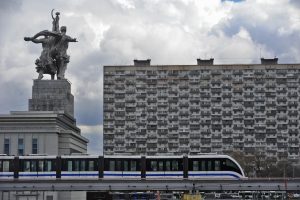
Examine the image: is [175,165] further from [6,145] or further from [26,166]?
[6,145]

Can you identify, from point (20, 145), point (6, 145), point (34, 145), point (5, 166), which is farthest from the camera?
point (6, 145)

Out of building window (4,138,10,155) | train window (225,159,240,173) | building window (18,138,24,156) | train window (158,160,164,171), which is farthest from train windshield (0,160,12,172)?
train window (225,159,240,173)

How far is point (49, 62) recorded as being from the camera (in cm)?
9431

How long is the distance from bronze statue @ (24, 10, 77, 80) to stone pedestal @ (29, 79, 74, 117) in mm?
1893

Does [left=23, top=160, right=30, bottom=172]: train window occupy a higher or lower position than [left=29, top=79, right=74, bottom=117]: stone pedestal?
lower

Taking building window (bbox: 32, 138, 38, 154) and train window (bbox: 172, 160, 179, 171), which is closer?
train window (bbox: 172, 160, 179, 171)

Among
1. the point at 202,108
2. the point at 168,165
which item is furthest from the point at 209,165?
the point at 202,108

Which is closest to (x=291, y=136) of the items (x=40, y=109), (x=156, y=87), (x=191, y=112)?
(x=191, y=112)

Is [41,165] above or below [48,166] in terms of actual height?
above

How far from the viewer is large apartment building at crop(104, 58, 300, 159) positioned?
606 ft

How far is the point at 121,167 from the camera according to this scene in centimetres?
7212

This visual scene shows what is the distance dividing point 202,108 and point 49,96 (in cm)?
9844

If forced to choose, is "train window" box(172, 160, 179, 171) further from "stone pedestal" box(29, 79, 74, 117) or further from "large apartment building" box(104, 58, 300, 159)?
"large apartment building" box(104, 58, 300, 159)

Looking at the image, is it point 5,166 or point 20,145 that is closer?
point 5,166
